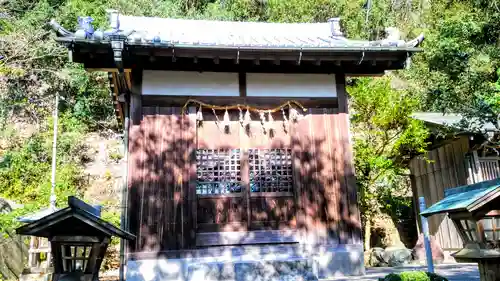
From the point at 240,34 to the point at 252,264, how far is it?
5.67m

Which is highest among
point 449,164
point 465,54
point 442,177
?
point 465,54

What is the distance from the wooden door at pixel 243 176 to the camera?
25.9 ft

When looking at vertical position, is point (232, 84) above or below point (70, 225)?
above

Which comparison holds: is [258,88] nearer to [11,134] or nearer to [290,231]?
[290,231]

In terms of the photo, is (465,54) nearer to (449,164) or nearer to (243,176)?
(449,164)

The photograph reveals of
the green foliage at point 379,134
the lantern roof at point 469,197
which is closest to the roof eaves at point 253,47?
the lantern roof at point 469,197

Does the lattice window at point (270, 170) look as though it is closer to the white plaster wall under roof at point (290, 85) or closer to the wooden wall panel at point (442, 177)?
the white plaster wall under roof at point (290, 85)

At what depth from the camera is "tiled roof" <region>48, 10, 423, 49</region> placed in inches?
311

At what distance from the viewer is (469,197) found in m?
4.83

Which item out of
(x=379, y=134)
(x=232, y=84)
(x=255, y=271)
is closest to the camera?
(x=255, y=271)

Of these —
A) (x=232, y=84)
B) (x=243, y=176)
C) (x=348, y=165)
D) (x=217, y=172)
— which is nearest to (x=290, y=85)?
(x=232, y=84)

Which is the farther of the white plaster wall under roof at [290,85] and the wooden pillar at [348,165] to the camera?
the white plaster wall under roof at [290,85]

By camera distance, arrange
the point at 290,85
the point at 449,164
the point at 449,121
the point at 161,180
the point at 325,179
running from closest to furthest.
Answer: the point at 161,180 < the point at 325,179 < the point at 290,85 < the point at 449,121 < the point at 449,164

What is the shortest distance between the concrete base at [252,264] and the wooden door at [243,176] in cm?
47
